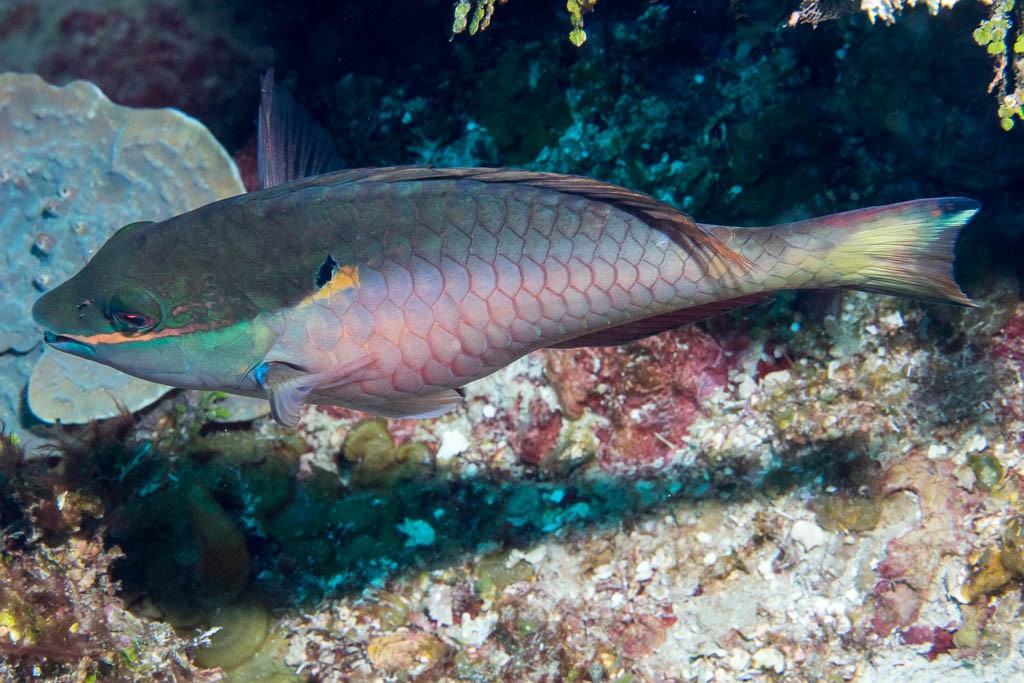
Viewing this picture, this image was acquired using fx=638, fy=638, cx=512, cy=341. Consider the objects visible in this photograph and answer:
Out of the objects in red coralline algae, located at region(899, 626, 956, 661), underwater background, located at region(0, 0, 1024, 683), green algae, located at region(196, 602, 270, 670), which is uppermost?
underwater background, located at region(0, 0, 1024, 683)

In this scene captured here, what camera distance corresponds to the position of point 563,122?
14.5ft

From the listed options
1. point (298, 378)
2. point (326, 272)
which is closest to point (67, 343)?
point (298, 378)

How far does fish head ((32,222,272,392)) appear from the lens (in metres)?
2.28

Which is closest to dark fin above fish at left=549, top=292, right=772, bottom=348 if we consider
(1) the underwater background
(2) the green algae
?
(1) the underwater background

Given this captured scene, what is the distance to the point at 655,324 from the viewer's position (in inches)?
107

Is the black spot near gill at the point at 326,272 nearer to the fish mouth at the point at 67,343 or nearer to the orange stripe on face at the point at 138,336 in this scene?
the orange stripe on face at the point at 138,336

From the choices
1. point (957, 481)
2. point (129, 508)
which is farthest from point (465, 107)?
point (957, 481)

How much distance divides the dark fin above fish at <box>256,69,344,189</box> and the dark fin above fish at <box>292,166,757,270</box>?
1.52 feet

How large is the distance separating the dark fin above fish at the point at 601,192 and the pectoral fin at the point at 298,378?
2.33ft

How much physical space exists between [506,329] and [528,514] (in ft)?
6.11

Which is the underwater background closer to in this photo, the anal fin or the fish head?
the fish head

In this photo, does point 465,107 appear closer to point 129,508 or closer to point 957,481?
point 129,508

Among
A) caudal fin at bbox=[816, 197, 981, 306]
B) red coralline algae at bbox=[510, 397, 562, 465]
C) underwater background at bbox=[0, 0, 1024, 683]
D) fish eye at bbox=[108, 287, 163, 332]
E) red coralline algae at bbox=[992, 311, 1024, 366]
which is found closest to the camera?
fish eye at bbox=[108, 287, 163, 332]

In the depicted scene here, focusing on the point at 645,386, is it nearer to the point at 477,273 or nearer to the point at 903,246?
the point at 903,246
